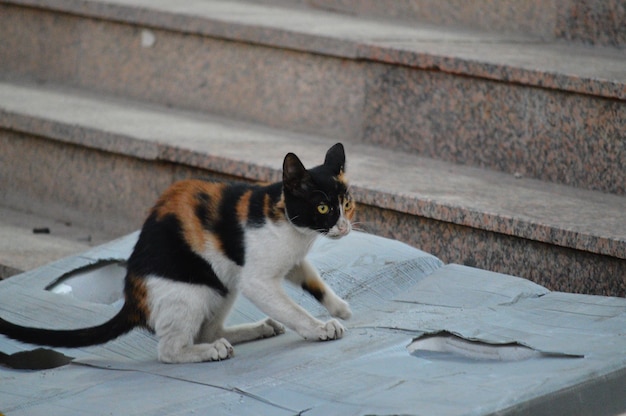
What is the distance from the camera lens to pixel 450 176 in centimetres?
349

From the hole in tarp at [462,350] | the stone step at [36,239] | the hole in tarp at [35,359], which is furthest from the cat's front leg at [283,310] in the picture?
the stone step at [36,239]

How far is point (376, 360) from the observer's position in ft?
7.23

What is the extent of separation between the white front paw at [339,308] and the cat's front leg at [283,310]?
0.11 metres

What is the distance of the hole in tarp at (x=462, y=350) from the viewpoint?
7.16 feet

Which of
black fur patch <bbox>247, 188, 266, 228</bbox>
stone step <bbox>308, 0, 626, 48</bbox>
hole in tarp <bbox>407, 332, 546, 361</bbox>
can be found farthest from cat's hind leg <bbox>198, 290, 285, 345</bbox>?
stone step <bbox>308, 0, 626, 48</bbox>

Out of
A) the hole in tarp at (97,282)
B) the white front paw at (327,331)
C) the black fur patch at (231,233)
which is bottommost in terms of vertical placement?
the hole in tarp at (97,282)

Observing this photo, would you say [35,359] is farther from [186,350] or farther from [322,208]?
[322,208]

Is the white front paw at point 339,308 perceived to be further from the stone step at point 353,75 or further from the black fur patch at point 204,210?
the stone step at point 353,75

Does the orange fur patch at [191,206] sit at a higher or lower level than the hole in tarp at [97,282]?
higher

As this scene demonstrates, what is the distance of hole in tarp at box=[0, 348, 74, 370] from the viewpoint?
100 inches

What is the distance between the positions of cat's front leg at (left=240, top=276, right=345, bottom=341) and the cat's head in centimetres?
16

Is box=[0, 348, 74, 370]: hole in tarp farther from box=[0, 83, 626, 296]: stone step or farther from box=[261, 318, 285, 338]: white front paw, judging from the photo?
box=[0, 83, 626, 296]: stone step

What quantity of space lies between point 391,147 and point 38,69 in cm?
189

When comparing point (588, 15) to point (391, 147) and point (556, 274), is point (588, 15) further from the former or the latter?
point (556, 274)
